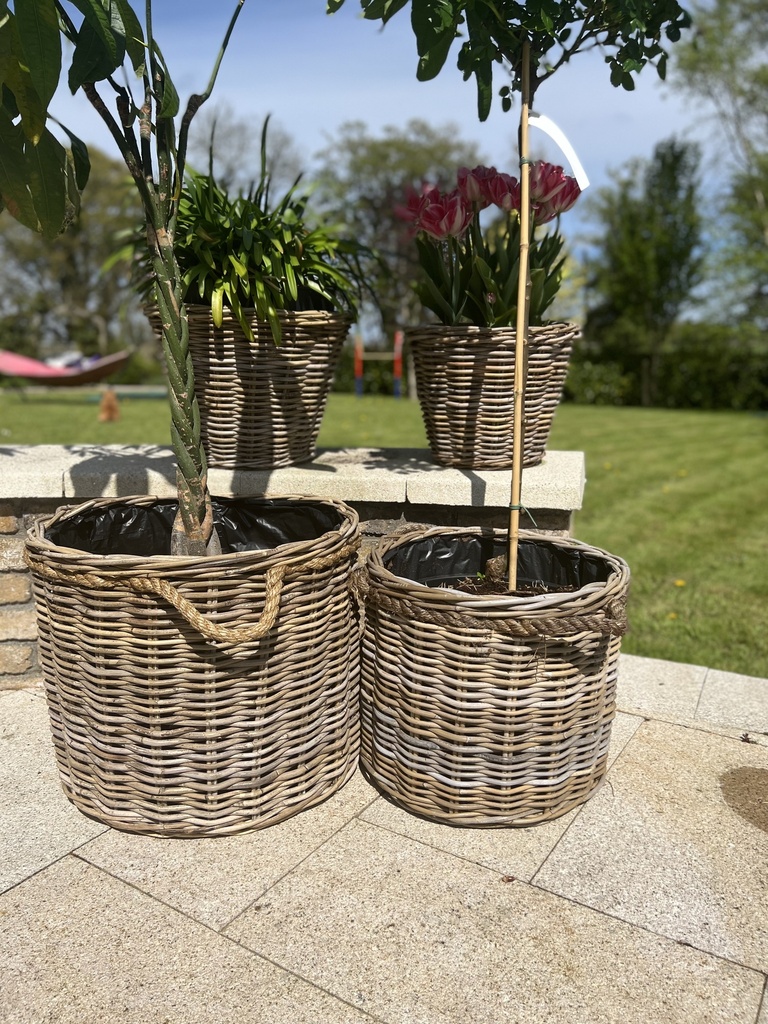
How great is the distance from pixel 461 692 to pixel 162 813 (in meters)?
0.71

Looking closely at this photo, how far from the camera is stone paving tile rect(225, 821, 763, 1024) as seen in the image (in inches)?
52.1

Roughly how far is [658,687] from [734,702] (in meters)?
0.23

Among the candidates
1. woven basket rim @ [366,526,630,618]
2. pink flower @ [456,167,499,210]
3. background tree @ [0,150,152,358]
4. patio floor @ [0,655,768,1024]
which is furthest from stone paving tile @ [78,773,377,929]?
background tree @ [0,150,152,358]

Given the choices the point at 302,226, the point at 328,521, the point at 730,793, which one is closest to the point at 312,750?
the point at 328,521

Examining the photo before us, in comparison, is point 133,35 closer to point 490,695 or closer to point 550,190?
point 550,190

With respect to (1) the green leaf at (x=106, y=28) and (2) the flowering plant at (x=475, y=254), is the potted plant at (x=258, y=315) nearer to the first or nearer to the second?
(2) the flowering plant at (x=475, y=254)

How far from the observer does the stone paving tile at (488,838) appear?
5.59ft

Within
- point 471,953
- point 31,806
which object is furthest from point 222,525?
point 471,953

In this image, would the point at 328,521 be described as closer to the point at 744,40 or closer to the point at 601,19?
the point at 601,19

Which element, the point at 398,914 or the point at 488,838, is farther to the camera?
the point at 488,838

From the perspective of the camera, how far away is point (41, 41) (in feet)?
4.53

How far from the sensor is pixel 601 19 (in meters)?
1.90

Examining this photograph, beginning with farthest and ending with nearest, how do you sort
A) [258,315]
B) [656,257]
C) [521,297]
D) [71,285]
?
[71,285] < [656,257] < [258,315] < [521,297]

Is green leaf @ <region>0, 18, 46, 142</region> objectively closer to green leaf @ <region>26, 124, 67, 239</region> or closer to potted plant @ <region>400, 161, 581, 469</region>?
green leaf @ <region>26, 124, 67, 239</region>
